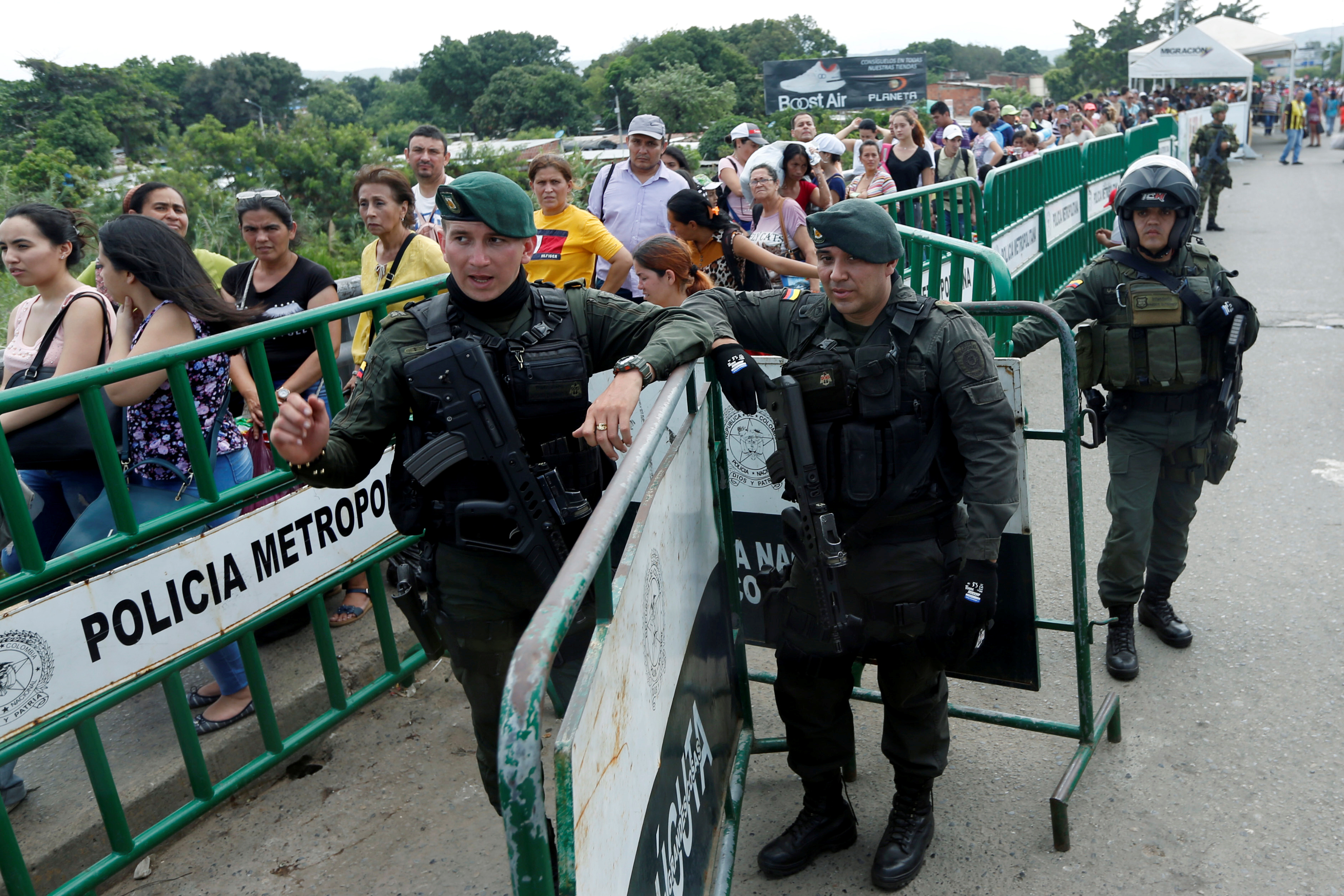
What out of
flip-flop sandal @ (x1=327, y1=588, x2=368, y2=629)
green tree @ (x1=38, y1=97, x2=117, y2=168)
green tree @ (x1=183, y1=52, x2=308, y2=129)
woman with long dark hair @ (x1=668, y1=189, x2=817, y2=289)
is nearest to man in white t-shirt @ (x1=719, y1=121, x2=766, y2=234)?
woman with long dark hair @ (x1=668, y1=189, x2=817, y2=289)

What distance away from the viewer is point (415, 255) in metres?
4.59

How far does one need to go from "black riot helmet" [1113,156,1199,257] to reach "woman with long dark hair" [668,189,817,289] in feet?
5.18

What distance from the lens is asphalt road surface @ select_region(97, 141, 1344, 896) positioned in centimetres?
292

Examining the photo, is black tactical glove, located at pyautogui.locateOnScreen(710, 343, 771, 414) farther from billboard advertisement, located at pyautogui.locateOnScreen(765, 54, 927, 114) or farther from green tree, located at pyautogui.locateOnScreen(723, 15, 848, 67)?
→ green tree, located at pyautogui.locateOnScreen(723, 15, 848, 67)

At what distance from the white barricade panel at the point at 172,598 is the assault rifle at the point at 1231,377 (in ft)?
10.3

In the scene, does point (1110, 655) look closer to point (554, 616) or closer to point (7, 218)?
point (554, 616)

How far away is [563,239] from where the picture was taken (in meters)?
5.21

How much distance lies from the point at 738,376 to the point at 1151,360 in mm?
2042

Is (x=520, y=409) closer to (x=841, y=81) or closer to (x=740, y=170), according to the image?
(x=740, y=170)

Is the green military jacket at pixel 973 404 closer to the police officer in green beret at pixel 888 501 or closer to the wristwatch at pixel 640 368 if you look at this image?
the police officer in green beret at pixel 888 501

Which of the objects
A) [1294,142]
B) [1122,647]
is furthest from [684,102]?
[1122,647]

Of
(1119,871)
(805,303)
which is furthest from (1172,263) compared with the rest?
(1119,871)

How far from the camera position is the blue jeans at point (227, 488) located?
3.25 m

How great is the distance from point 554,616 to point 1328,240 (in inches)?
624
